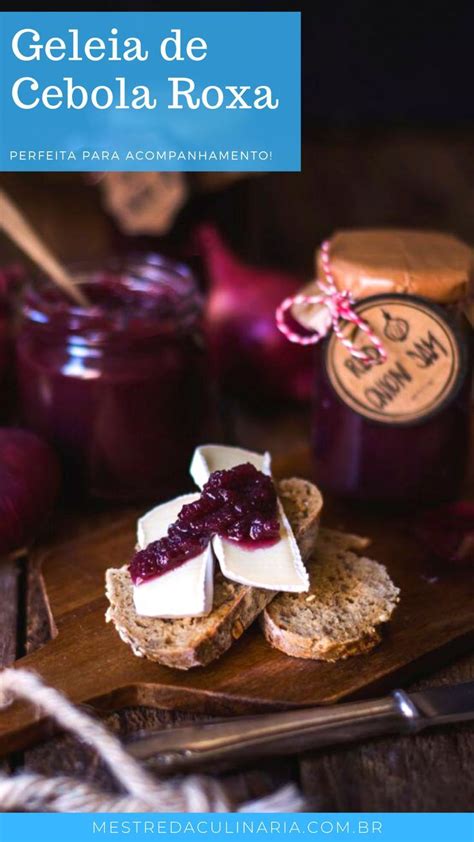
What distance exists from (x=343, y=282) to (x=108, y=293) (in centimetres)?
63

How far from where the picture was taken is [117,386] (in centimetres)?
210

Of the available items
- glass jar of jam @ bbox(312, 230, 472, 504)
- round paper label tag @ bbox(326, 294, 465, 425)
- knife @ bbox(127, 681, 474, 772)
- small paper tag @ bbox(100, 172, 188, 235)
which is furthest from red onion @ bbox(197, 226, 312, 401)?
knife @ bbox(127, 681, 474, 772)

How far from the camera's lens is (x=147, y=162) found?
269 centimetres

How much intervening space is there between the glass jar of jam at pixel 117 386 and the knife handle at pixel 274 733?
30.4 inches

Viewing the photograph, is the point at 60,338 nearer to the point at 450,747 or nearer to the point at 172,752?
the point at 172,752

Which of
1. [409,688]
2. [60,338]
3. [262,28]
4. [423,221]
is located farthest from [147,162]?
[409,688]

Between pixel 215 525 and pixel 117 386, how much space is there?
0.51 meters

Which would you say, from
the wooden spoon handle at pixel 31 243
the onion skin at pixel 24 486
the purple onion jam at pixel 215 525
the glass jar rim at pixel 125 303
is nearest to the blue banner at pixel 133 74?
the wooden spoon handle at pixel 31 243

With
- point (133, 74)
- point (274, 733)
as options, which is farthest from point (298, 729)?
point (133, 74)

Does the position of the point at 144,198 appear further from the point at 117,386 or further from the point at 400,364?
the point at 400,364

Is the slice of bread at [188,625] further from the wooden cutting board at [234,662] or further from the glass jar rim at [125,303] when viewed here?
the glass jar rim at [125,303]

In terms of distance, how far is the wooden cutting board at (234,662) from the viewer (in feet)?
5.28

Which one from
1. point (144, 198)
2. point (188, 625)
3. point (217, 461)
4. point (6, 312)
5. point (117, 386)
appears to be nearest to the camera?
point (188, 625)

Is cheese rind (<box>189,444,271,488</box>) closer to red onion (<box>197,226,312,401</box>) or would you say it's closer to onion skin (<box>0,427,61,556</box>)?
onion skin (<box>0,427,61,556</box>)
